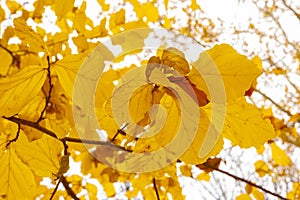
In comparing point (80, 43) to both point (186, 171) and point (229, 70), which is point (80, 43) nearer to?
point (186, 171)

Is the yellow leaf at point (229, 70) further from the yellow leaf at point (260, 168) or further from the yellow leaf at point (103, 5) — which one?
the yellow leaf at point (260, 168)

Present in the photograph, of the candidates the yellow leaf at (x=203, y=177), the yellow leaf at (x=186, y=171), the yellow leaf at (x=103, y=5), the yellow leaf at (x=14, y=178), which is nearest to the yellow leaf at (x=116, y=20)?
the yellow leaf at (x=103, y=5)

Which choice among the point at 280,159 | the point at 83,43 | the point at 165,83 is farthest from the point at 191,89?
the point at 280,159

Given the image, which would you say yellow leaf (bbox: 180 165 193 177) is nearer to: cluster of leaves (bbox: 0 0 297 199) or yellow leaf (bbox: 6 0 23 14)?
cluster of leaves (bbox: 0 0 297 199)

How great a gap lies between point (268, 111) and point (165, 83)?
72cm

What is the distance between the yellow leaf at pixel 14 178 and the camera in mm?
575

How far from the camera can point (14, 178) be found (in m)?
0.58

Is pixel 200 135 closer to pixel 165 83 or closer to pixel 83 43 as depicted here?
pixel 165 83

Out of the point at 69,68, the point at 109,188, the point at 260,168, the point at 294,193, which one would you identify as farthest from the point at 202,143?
the point at 294,193

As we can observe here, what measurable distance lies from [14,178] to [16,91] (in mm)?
→ 173

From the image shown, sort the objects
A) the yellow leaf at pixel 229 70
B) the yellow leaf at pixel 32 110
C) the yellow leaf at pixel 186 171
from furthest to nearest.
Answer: the yellow leaf at pixel 186 171 < the yellow leaf at pixel 32 110 < the yellow leaf at pixel 229 70

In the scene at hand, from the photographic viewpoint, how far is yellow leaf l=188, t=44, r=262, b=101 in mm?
418

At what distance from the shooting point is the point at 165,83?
1.42ft

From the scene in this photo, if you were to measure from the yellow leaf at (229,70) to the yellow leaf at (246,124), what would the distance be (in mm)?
86
